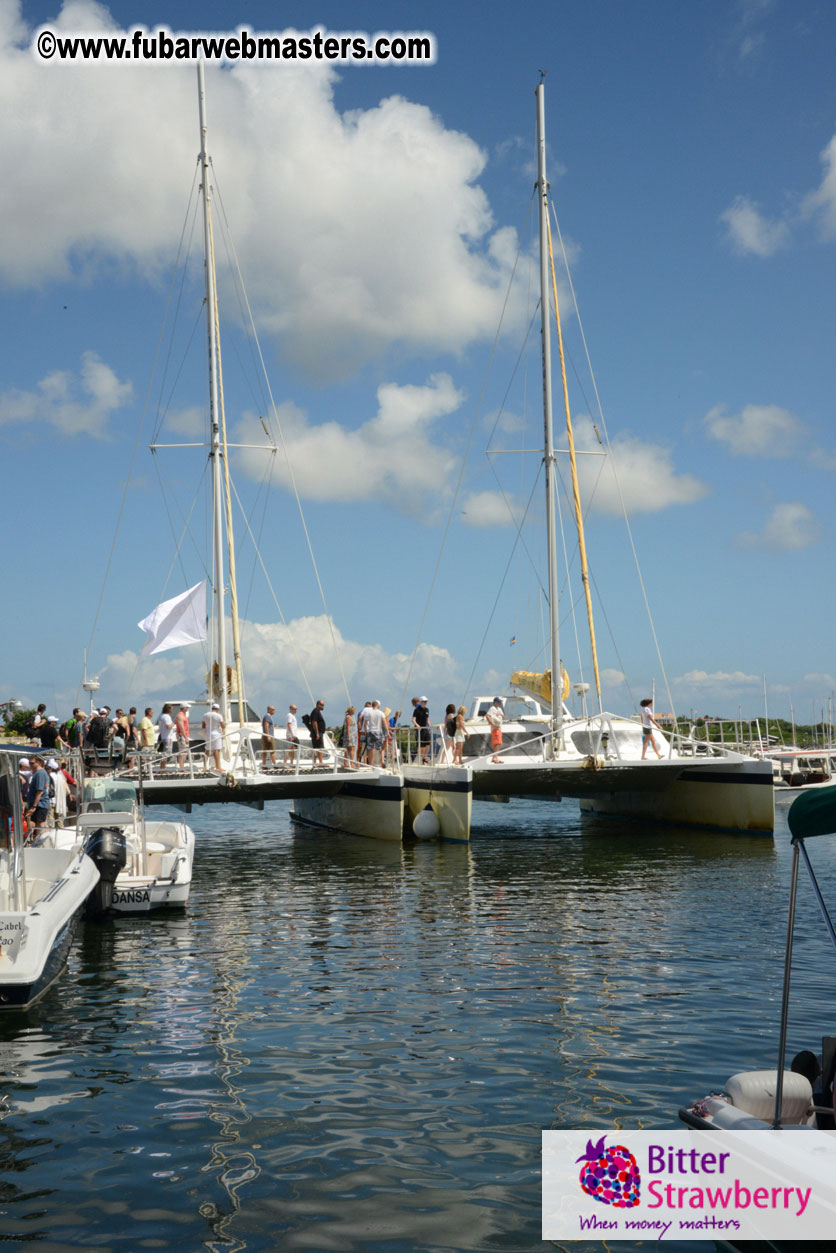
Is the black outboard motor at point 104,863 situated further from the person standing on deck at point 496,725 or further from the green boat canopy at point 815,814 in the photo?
the green boat canopy at point 815,814

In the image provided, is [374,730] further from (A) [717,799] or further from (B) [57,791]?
(B) [57,791]

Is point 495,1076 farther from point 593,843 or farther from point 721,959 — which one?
point 593,843

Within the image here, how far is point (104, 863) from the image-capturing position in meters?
16.1

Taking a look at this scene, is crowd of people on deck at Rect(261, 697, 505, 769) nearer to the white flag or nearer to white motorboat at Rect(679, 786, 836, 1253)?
the white flag

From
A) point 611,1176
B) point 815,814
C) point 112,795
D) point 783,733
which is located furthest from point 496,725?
point 783,733

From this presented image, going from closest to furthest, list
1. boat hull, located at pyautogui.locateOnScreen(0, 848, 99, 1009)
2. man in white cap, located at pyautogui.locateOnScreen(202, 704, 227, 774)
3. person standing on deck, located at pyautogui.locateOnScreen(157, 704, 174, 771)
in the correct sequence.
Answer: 1. boat hull, located at pyautogui.locateOnScreen(0, 848, 99, 1009)
2. man in white cap, located at pyautogui.locateOnScreen(202, 704, 227, 774)
3. person standing on deck, located at pyautogui.locateOnScreen(157, 704, 174, 771)

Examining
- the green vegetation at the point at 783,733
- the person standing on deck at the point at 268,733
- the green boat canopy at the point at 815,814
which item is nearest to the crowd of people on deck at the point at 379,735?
the person standing on deck at the point at 268,733

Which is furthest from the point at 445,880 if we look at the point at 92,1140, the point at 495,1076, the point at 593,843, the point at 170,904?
the point at 92,1140

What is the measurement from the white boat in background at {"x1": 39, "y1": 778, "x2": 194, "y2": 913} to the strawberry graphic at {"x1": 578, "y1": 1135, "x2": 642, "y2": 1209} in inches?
393

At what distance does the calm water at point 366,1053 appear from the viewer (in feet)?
20.4

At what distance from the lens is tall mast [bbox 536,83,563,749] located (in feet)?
89.4

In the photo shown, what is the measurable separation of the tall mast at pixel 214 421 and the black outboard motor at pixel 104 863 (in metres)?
9.92

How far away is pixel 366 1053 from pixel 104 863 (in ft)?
26.6

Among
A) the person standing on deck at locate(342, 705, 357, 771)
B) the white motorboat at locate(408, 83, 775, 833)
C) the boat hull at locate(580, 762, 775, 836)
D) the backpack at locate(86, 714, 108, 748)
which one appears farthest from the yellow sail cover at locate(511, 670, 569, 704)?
the backpack at locate(86, 714, 108, 748)
